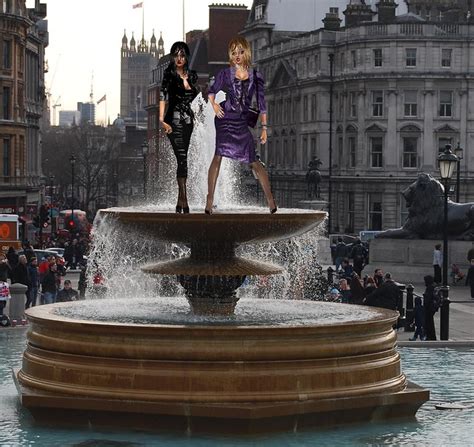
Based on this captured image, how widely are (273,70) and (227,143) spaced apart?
9616 cm

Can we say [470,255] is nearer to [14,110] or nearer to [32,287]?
[32,287]

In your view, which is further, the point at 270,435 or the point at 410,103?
the point at 410,103

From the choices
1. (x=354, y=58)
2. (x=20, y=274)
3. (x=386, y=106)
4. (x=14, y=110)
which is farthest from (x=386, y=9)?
(x=20, y=274)

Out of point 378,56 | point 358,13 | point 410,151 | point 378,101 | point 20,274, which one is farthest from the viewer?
point 358,13

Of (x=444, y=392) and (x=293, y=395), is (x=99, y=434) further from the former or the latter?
(x=444, y=392)

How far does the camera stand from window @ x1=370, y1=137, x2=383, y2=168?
3819 inches

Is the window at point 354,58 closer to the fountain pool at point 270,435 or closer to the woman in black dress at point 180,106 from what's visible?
the fountain pool at point 270,435

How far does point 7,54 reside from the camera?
242ft

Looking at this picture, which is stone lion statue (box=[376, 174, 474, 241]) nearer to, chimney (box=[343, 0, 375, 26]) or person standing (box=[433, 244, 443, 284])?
person standing (box=[433, 244, 443, 284])

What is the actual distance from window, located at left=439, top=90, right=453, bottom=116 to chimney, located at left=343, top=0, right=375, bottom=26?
11115 mm

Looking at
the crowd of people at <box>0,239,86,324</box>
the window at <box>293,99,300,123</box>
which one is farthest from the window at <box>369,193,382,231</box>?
the crowd of people at <box>0,239,86,324</box>

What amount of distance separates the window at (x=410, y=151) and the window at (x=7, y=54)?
1187 inches

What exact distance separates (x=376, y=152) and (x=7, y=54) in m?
30.5

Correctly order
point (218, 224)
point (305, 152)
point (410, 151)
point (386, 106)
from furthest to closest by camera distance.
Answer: point (305, 152) → point (386, 106) → point (410, 151) → point (218, 224)
